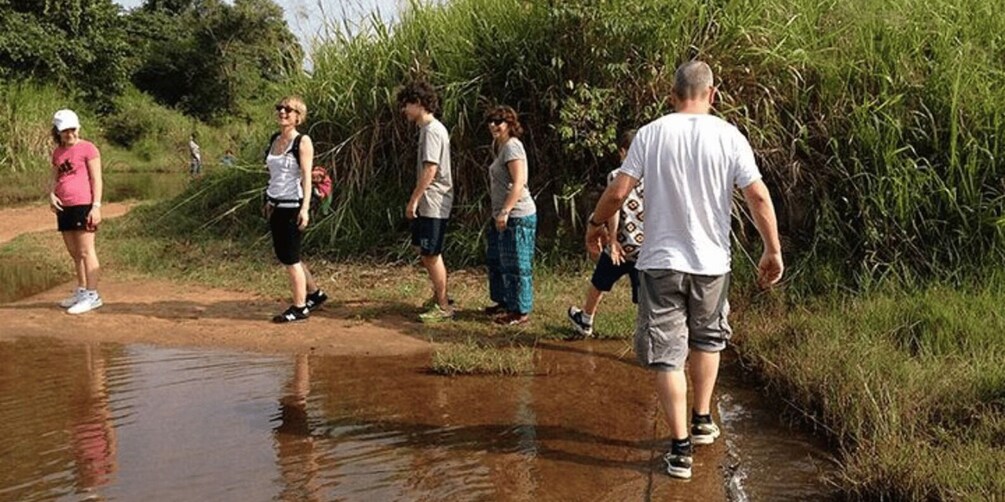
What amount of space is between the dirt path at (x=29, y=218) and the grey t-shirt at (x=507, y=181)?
7.51 meters

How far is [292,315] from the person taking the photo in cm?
653

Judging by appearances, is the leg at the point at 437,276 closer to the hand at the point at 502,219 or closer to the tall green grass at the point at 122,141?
the hand at the point at 502,219

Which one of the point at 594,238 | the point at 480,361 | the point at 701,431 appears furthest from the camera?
the point at 480,361

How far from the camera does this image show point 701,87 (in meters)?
3.59

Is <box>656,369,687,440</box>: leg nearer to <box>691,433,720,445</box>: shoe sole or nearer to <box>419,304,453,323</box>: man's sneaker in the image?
<box>691,433,720,445</box>: shoe sole

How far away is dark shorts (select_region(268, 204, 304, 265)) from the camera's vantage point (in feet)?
21.0

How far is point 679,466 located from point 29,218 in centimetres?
1226

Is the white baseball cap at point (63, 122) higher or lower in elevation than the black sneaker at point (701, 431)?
higher

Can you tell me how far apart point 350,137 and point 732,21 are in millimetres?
3804

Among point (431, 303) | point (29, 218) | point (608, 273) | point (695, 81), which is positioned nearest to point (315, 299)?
point (431, 303)

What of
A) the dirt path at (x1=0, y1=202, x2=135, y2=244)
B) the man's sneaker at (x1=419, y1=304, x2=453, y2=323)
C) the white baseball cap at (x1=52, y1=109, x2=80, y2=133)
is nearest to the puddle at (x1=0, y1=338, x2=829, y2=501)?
the man's sneaker at (x1=419, y1=304, x2=453, y2=323)

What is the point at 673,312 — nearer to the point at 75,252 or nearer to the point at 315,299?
the point at 315,299

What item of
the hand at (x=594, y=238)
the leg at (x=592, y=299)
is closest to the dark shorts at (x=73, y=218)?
the leg at (x=592, y=299)

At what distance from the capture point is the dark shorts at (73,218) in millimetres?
6742
